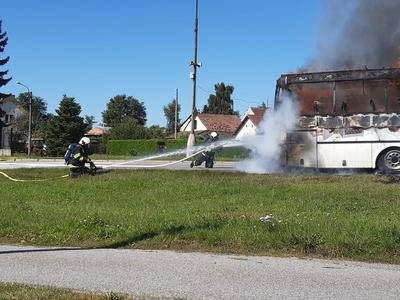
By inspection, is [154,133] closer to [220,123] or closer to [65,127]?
[220,123]

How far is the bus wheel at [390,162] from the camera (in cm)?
1534

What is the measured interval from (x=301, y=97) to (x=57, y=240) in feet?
30.6

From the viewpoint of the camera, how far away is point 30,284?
5.98m

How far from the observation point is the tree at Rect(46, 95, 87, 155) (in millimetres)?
53688

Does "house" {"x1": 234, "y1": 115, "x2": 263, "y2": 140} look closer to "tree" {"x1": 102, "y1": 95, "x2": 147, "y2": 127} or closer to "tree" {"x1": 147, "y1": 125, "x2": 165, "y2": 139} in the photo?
"tree" {"x1": 147, "y1": 125, "x2": 165, "y2": 139}

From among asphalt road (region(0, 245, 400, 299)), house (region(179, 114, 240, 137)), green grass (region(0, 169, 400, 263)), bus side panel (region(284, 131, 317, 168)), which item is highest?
house (region(179, 114, 240, 137))

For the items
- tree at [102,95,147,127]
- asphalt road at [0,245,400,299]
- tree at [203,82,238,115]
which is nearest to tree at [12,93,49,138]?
tree at [102,95,147,127]

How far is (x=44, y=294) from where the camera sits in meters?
5.40

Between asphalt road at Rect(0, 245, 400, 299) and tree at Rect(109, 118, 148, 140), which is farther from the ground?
tree at Rect(109, 118, 148, 140)

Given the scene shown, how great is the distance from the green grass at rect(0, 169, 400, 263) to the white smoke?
2.04 m

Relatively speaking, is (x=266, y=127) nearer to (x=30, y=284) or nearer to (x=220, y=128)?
(x=30, y=284)

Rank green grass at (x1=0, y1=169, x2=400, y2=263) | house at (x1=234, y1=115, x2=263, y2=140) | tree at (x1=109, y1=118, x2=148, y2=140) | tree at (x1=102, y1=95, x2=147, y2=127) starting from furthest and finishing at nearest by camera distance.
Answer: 1. tree at (x1=102, y1=95, x2=147, y2=127)
2. tree at (x1=109, y1=118, x2=148, y2=140)
3. house at (x1=234, y1=115, x2=263, y2=140)
4. green grass at (x1=0, y1=169, x2=400, y2=263)

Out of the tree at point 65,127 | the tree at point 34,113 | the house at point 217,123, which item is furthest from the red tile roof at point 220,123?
the tree at point 65,127

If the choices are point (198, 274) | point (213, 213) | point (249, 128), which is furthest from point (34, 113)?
point (198, 274)
